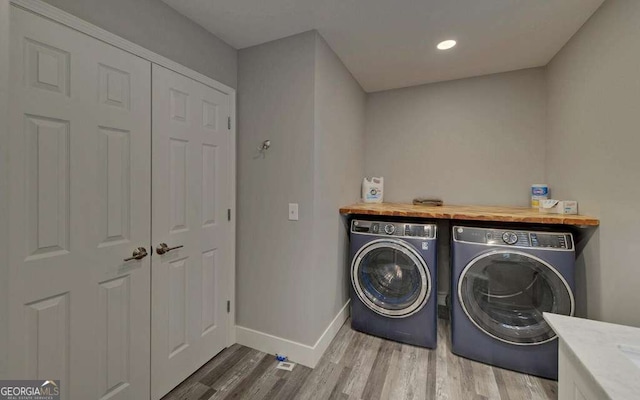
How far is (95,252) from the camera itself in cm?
127

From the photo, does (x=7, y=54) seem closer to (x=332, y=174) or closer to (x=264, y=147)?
(x=264, y=147)

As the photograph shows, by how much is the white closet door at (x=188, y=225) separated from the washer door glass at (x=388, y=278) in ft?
3.75

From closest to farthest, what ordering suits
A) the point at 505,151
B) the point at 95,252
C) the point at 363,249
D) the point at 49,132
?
1. the point at 49,132
2. the point at 95,252
3. the point at 363,249
4. the point at 505,151

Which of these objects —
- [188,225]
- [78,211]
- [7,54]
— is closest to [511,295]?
[188,225]

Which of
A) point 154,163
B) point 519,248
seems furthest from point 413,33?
point 154,163

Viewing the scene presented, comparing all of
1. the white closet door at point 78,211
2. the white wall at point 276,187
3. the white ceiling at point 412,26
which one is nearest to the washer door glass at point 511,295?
the white wall at point 276,187

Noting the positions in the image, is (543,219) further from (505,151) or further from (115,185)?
(115,185)

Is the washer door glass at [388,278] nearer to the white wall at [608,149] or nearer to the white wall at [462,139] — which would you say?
the white wall at [462,139]

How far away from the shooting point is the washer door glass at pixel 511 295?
174 cm

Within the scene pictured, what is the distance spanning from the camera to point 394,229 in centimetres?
213

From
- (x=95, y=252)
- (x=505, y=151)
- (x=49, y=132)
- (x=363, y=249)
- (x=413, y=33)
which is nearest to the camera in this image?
(x=49, y=132)

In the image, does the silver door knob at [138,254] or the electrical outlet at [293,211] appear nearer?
the silver door knob at [138,254]

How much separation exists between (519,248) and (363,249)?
109cm

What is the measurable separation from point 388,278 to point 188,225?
1668 mm
